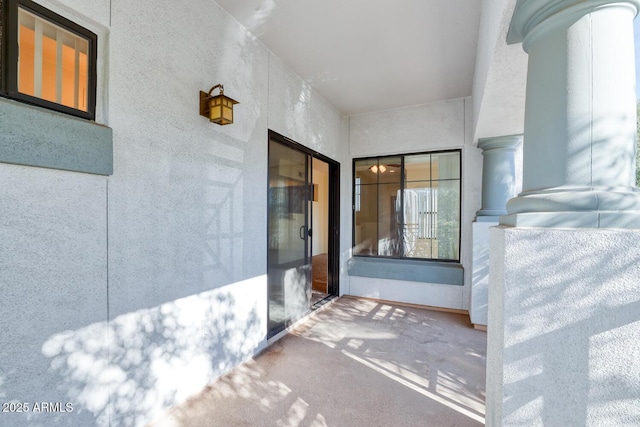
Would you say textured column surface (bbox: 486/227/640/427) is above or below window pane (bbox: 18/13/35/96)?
below

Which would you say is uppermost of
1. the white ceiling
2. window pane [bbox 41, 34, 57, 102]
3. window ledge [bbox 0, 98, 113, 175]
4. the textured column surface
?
the white ceiling

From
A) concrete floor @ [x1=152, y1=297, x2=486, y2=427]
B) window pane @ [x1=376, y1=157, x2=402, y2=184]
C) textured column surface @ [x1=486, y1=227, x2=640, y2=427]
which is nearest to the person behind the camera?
textured column surface @ [x1=486, y1=227, x2=640, y2=427]

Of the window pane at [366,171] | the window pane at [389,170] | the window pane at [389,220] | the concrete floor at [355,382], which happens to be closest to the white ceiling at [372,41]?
the window pane at [389,170]

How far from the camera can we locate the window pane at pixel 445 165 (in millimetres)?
4215

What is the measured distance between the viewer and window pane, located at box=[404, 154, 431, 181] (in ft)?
14.4

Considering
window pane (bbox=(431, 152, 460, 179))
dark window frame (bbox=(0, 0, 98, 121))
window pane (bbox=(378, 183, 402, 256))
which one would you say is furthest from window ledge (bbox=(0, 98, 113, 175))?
window pane (bbox=(431, 152, 460, 179))

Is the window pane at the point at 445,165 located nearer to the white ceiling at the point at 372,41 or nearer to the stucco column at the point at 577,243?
the white ceiling at the point at 372,41

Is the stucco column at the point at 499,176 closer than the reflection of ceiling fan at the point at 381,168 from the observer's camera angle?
Yes

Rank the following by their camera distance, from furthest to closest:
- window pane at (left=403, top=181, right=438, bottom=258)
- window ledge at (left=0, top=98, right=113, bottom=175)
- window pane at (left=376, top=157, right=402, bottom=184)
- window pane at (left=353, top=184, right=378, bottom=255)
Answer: window pane at (left=353, top=184, right=378, bottom=255)
window pane at (left=376, top=157, right=402, bottom=184)
window pane at (left=403, top=181, right=438, bottom=258)
window ledge at (left=0, top=98, right=113, bottom=175)

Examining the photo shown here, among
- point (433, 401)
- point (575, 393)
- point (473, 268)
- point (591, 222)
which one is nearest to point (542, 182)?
point (591, 222)

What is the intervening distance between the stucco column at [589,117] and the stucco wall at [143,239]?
6.64 feet

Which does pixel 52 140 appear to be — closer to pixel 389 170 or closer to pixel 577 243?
pixel 577 243

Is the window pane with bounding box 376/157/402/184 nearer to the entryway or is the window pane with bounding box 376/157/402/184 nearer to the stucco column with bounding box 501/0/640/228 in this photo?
the entryway

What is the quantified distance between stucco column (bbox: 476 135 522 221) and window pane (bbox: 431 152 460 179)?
662mm
